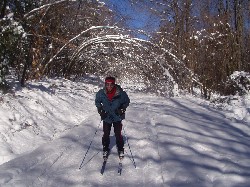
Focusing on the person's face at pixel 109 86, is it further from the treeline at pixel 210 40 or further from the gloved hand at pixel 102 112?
the treeline at pixel 210 40

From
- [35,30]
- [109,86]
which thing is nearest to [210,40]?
[35,30]

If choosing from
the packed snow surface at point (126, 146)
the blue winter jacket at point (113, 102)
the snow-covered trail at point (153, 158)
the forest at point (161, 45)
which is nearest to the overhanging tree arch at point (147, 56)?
the forest at point (161, 45)

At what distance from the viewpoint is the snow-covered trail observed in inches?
239

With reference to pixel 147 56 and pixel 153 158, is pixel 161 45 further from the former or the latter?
pixel 153 158

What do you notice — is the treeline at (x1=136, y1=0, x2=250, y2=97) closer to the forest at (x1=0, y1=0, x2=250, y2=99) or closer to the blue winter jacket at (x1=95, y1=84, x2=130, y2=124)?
the forest at (x1=0, y1=0, x2=250, y2=99)

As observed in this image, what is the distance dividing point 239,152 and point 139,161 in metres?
2.12

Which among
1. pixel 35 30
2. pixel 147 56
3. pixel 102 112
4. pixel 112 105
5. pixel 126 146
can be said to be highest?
pixel 35 30

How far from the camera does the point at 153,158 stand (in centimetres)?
727

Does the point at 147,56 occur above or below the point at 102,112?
above

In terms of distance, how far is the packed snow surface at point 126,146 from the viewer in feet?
20.2

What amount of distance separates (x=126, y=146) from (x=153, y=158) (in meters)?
1.17

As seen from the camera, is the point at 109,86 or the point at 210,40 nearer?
the point at 109,86

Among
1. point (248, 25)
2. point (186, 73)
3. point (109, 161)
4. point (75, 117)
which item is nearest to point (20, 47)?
point (75, 117)

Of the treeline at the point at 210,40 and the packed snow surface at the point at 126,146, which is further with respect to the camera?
the treeline at the point at 210,40
